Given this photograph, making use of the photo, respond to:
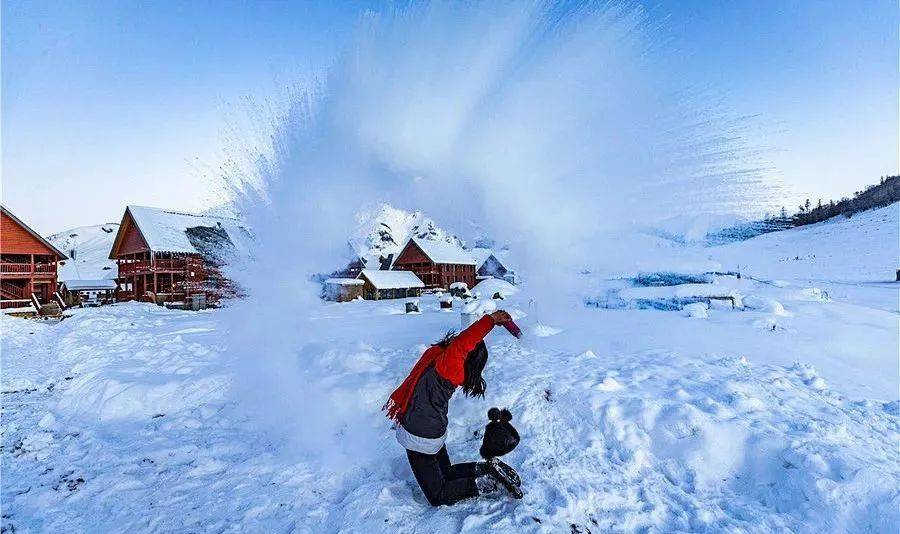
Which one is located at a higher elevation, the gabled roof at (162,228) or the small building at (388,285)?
the gabled roof at (162,228)

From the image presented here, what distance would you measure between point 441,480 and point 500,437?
0.69 m

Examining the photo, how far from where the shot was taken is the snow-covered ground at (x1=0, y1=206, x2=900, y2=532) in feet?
10.8

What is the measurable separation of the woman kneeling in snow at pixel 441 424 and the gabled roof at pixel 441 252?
130 ft

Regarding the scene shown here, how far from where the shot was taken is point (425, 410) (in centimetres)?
359

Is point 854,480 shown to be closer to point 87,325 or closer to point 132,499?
point 132,499

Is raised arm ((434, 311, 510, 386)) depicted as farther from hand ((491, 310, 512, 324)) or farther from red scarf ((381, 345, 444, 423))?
red scarf ((381, 345, 444, 423))

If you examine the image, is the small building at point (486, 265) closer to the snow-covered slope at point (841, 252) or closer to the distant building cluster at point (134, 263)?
the snow-covered slope at point (841, 252)

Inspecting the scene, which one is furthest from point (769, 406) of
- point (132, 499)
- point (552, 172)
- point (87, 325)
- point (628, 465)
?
point (87, 325)

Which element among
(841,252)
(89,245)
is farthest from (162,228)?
(89,245)

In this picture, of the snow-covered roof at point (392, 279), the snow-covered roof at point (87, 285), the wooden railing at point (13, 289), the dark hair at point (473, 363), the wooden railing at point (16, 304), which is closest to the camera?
the dark hair at point (473, 363)

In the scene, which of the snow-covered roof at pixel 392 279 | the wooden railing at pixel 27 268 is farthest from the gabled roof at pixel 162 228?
the snow-covered roof at pixel 392 279

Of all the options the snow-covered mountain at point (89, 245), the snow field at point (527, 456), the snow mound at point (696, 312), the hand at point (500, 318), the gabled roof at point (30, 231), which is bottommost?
the snow field at point (527, 456)

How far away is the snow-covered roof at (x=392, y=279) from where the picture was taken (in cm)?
3812

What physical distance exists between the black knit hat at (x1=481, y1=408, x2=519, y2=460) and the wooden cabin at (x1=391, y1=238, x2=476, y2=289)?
1552 inches
